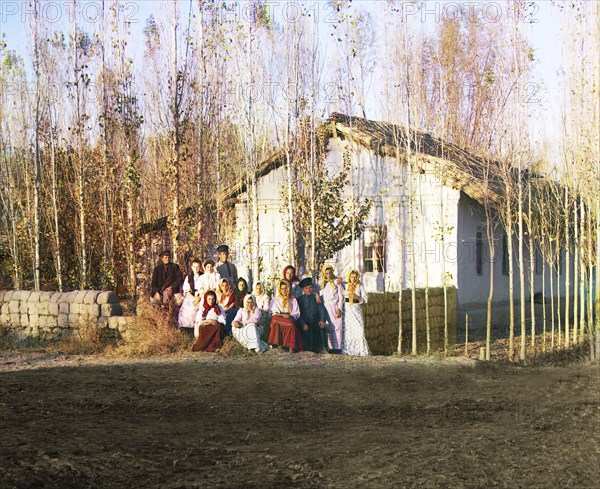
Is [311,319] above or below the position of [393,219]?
below

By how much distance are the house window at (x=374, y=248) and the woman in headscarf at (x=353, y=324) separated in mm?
7387

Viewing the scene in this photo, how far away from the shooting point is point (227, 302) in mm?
15188

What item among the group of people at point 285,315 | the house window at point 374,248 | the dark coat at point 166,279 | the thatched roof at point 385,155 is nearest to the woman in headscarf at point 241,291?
the group of people at point 285,315

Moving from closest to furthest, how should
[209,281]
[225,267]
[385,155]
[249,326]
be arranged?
[249,326], [209,281], [225,267], [385,155]

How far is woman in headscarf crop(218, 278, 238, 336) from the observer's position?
1512 cm

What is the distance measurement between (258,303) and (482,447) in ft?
24.5

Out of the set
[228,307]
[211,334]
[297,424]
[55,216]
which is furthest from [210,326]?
[55,216]

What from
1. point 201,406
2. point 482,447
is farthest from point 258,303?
point 482,447

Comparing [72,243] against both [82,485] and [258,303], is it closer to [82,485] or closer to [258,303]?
[258,303]

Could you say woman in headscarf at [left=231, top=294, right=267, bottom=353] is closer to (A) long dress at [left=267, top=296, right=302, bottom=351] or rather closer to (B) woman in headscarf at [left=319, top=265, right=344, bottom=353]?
(A) long dress at [left=267, top=296, right=302, bottom=351]

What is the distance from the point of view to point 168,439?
839 cm

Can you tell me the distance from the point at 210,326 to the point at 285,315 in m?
1.25

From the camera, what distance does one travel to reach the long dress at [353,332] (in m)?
15.2

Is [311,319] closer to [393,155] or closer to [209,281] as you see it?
[209,281]
